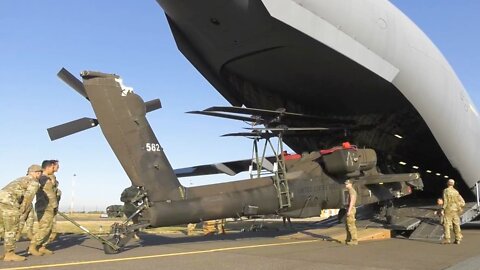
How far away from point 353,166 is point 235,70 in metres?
4.87

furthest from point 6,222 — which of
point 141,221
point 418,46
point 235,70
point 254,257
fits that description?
point 418,46

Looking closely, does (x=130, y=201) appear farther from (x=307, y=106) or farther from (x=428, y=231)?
(x=428, y=231)

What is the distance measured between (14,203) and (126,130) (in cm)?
256

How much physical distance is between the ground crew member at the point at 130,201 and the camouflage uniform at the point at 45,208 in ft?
5.84

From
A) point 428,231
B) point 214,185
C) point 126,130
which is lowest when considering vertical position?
point 428,231

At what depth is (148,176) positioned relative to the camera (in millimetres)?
9016

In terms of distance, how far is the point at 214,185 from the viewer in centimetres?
1030

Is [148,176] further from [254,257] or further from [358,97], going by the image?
[358,97]

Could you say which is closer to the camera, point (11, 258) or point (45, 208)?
point (11, 258)

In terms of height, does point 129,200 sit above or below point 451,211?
above

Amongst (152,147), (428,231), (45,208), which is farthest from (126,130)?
(428,231)

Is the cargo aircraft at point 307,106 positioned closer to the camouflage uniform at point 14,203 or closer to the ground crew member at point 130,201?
the ground crew member at point 130,201

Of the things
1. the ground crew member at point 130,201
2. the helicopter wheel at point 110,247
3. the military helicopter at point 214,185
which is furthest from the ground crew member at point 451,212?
the helicopter wheel at point 110,247

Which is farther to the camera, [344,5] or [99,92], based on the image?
[344,5]
